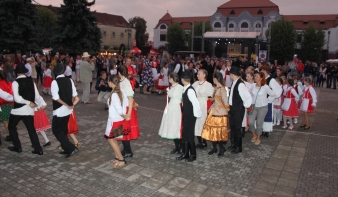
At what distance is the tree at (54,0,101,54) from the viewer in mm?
28266

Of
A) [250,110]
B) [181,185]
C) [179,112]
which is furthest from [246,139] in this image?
[181,185]

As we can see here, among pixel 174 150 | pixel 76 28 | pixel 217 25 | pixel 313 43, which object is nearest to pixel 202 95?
pixel 174 150

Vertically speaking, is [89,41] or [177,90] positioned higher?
[89,41]

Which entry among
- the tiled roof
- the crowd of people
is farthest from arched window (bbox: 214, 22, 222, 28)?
the crowd of people

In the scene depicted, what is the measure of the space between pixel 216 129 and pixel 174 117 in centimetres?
92

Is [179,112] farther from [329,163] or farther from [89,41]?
[89,41]

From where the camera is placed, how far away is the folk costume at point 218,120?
20.3 ft

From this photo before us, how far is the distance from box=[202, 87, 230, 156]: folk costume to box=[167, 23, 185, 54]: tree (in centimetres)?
5732

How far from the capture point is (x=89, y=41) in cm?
2892

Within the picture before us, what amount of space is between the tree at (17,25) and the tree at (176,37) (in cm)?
3771

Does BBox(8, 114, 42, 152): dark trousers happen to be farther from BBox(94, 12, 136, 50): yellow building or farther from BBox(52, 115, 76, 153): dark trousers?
BBox(94, 12, 136, 50): yellow building

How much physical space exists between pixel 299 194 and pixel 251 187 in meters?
0.72

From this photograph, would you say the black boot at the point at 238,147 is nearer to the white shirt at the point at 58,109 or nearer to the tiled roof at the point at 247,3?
the white shirt at the point at 58,109

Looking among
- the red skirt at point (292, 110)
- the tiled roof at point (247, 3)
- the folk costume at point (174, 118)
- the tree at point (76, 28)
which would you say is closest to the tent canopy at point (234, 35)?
the tree at point (76, 28)
